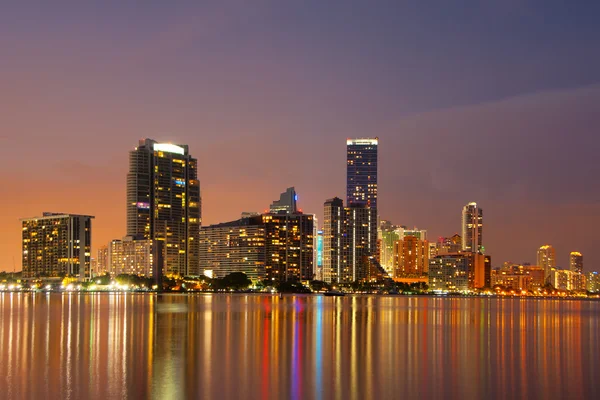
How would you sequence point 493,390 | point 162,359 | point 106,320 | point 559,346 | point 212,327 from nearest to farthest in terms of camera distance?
point 493,390 → point 162,359 → point 559,346 → point 212,327 → point 106,320

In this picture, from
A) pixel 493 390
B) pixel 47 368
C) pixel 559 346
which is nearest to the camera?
pixel 493 390

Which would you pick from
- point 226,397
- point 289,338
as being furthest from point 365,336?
point 226,397

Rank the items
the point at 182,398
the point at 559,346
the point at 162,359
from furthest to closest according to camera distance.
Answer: the point at 559,346 → the point at 162,359 → the point at 182,398

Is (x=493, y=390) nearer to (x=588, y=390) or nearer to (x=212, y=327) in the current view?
(x=588, y=390)

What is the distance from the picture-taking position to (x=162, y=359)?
46469mm

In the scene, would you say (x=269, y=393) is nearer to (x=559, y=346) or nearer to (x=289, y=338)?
(x=289, y=338)

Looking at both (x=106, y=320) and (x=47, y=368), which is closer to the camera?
(x=47, y=368)

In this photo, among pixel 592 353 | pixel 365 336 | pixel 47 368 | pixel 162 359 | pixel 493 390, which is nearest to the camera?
pixel 493 390

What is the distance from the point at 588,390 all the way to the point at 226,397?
58.9 ft

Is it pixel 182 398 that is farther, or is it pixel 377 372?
pixel 377 372

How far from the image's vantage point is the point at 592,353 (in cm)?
5562

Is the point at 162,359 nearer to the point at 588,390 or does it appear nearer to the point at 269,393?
the point at 269,393

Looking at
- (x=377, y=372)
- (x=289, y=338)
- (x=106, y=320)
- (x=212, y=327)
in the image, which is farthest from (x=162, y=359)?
(x=106, y=320)

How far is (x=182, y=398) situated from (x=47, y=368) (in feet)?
41.9
